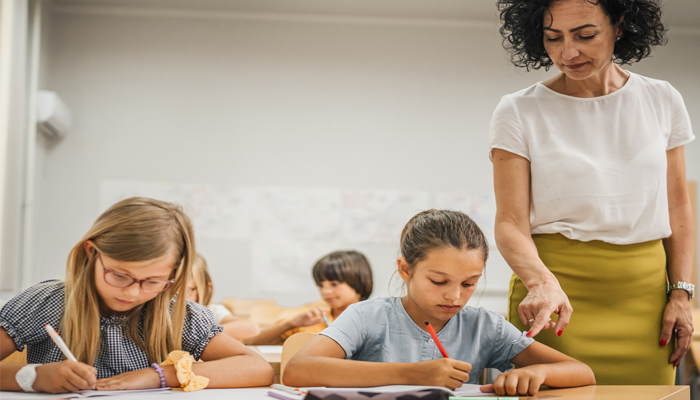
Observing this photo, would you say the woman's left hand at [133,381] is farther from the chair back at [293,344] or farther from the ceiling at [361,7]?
the ceiling at [361,7]

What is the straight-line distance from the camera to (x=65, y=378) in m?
0.93

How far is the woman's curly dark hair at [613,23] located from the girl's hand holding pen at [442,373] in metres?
0.76

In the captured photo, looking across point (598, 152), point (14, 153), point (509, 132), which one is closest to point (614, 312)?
point (598, 152)

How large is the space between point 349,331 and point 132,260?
0.46 metres

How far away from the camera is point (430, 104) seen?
4.62 meters

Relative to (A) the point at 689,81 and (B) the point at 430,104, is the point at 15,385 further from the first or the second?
(A) the point at 689,81

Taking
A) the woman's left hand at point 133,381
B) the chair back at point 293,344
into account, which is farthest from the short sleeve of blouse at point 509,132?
the woman's left hand at point 133,381

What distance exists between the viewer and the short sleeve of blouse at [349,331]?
1.16 metres

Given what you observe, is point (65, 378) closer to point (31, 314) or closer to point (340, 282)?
point (31, 314)

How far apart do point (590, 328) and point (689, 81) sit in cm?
443

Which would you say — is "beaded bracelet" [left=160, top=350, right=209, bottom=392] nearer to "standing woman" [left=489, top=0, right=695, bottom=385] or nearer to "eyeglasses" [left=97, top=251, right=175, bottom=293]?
"eyeglasses" [left=97, top=251, right=175, bottom=293]

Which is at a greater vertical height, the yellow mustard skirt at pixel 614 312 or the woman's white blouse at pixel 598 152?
the woman's white blouse at pixel 598 152

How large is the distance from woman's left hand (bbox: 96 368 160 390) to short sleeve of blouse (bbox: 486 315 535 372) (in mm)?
712

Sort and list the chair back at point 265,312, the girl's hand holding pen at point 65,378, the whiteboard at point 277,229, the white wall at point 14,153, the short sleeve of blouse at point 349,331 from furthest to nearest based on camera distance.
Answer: the whiteboard at point 277,229, the chair back at point 265,312, the white wall at point 14,153, the short sleeve of blouse at point 349,331, the girl's hand holding pen at point 65,378
